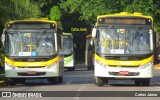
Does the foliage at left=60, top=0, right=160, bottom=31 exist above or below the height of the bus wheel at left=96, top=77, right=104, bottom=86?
above

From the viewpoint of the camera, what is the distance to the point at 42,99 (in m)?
19.6

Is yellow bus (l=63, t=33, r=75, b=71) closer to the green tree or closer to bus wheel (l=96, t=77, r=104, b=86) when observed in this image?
the green tree

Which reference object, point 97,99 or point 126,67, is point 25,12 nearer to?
point 126,67

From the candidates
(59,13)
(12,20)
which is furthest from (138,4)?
(12,20)

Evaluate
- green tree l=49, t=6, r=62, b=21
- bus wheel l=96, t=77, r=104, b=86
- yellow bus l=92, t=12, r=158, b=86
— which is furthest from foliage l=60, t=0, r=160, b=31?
bus wheel l=96, t=77, r=104, b=86

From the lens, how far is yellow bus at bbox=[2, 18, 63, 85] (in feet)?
90.2

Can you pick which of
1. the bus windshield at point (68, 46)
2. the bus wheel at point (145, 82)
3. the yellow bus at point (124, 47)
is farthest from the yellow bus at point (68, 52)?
the yellow bus at point (124, 47)

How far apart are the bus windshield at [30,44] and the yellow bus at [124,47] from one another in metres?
2.76

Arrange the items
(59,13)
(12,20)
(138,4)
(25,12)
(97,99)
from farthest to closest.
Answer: (59,13) < (138,4) < (25,12) < (12,20) < (97,99)

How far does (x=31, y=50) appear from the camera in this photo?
27.9 metres

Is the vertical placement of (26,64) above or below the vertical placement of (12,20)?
below

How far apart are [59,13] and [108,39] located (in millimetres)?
44791

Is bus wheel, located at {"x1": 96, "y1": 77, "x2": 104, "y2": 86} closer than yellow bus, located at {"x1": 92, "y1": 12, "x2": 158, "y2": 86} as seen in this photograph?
No

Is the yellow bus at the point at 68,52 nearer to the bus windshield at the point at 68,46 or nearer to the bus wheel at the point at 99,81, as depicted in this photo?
the bus windshield at the point at 68,46
